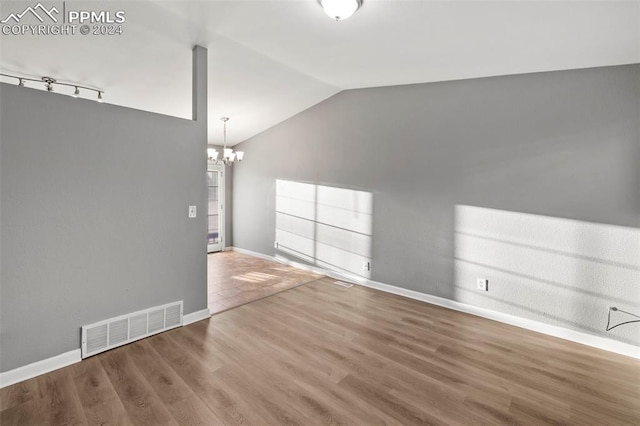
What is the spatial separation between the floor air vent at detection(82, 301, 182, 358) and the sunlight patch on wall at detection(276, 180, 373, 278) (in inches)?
100

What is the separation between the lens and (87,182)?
249 cm

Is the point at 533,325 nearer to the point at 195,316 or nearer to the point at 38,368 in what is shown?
the point at 195,316

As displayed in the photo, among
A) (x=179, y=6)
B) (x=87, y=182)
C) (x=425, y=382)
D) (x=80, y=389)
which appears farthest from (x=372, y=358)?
(x=179, y=6)

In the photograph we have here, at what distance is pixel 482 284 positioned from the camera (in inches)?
136

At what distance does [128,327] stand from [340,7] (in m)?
3.25

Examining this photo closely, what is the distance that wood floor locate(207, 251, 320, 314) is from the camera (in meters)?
3.90

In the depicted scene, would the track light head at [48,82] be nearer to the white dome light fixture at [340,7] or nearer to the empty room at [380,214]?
the empty room at [380,214]

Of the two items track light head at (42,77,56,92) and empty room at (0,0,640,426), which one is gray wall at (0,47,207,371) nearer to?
empty room at (0,0,640,426)

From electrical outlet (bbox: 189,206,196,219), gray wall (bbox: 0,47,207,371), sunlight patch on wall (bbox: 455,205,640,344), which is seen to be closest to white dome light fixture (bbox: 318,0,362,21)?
gray wall (bbox: 0,47,207,371)

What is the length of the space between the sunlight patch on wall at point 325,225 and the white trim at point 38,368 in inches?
134

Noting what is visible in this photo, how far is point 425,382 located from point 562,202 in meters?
2.27

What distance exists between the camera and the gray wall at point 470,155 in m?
2.75

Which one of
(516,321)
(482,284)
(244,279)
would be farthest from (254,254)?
(516,321)

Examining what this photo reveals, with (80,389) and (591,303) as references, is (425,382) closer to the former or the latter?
(591,303)
